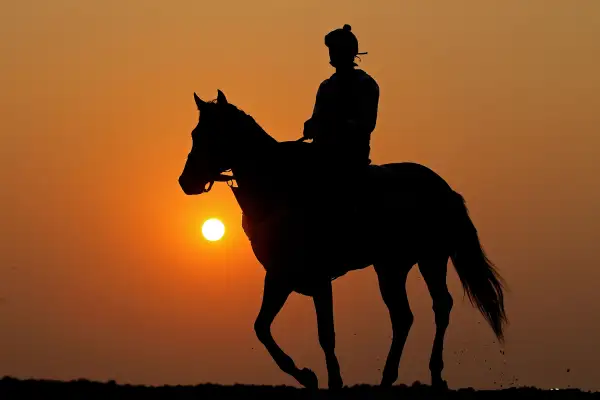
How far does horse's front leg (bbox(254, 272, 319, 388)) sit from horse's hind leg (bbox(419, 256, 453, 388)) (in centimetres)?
257

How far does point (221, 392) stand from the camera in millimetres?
12844

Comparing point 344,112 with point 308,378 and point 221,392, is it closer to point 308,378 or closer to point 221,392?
point 308,378

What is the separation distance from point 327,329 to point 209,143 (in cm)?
250

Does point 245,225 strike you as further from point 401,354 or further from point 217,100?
point 401,354

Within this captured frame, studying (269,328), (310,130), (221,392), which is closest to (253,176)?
(310,130)

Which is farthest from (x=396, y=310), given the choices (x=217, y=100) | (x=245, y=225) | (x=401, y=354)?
(x=217, y=100)

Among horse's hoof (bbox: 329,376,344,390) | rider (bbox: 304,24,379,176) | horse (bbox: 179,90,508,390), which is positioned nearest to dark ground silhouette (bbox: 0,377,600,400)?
horse's hoof (bbox: 329,376,344,390)

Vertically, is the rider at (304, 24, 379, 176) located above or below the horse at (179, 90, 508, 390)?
above

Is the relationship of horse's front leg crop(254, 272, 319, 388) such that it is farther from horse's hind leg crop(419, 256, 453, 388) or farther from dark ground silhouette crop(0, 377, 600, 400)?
horse's hind leg crop(419, 256, 453, 388)

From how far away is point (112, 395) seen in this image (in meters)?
12.4

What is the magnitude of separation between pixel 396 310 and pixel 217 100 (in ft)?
12.3

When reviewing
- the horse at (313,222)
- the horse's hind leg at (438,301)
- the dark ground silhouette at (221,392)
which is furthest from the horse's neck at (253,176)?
the horse's hind leg at (438,301)

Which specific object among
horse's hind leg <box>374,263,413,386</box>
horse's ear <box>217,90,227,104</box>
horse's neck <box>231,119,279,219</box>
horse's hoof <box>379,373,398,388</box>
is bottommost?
horse's hoof <box>379,373,398,388</box>

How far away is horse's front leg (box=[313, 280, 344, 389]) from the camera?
1427 centimetres
